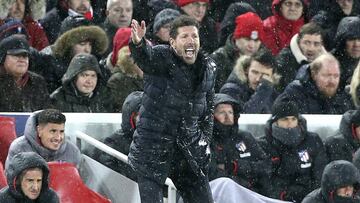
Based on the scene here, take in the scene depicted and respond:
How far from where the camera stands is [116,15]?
13.8m

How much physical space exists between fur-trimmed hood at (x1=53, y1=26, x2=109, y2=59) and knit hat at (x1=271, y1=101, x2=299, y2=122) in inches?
83.5

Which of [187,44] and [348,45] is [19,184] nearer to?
[187,44]

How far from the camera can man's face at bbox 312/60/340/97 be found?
41.8ft

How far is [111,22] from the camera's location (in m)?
13.8

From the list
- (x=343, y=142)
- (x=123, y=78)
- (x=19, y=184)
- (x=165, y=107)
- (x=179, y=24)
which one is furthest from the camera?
(x=123, y=78)

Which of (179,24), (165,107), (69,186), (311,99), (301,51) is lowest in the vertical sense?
(69,186)

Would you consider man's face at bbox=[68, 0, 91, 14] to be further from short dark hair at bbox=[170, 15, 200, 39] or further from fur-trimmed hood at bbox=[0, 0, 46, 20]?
short dark hair at bbox=[170, 15, 200, 39]

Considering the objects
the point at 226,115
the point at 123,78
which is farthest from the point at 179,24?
the point at 123,78

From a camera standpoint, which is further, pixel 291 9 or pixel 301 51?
pixel 291 9

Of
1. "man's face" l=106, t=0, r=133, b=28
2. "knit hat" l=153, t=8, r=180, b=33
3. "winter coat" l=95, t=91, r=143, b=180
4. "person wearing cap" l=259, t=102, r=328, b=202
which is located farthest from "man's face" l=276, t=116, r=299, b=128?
"man's face" l=106, t=0, r=133, b=28

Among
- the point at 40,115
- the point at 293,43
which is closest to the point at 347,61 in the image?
the point at 293,43

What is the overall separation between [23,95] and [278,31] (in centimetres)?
352

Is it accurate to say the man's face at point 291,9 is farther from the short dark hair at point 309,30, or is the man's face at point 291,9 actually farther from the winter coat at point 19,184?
the winter coat at point 19,184

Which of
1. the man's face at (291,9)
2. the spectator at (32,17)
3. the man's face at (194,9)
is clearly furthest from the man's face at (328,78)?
the spectator at (32,17)
